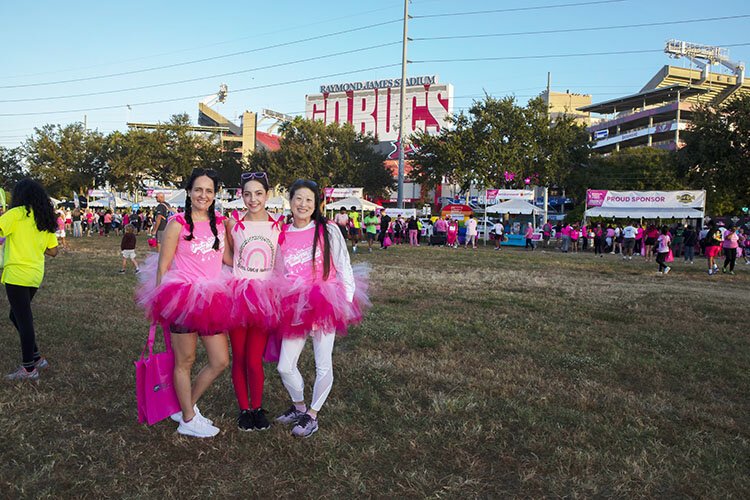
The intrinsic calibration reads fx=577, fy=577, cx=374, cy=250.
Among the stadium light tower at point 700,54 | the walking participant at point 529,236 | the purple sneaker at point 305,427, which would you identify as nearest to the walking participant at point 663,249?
the walking participant at point 529,236

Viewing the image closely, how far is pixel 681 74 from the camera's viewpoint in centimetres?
8900

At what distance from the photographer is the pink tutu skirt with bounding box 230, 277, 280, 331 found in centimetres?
364

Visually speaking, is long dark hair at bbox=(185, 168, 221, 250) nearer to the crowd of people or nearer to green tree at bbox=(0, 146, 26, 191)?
the crowd of people

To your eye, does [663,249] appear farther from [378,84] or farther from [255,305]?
[378,84]

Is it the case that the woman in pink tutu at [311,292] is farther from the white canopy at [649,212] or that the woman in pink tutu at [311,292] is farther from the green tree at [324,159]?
the green tree at [324,159]

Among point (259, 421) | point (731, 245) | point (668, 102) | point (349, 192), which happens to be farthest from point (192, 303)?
point (668, 102)

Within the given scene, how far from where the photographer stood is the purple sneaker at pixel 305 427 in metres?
3.92

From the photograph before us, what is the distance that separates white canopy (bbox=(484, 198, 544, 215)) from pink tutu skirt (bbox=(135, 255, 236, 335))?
96.0 ft

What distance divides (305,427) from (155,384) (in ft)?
3.46

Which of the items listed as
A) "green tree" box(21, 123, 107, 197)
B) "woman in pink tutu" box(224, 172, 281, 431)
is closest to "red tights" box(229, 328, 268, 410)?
"woman in pink tutu" box(224, 172, 281, 431)

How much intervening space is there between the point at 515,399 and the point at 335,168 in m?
51.7

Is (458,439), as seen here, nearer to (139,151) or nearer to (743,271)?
(743,271)

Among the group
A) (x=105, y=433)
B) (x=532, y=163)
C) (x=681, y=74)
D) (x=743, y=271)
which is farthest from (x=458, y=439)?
(x=681, y=74)

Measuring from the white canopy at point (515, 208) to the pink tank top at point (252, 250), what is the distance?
94.8 ft
